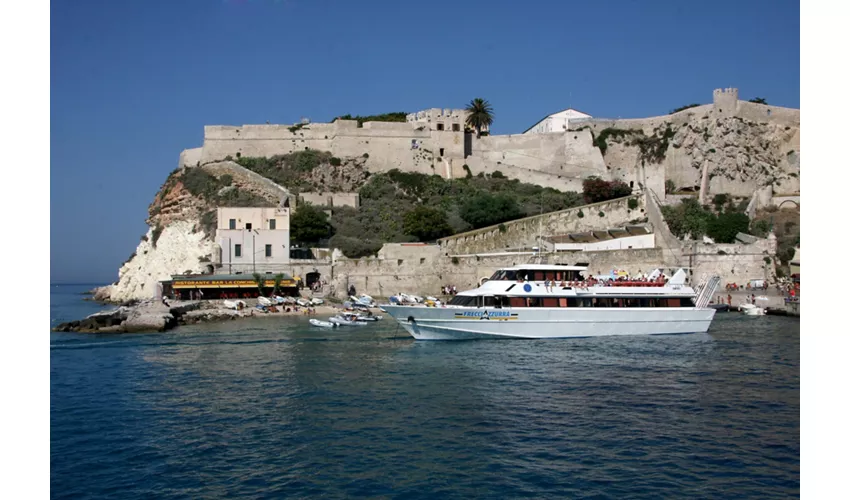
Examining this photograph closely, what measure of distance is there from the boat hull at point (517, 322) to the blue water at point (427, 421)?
1303 mm

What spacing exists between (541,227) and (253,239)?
52.5 feet

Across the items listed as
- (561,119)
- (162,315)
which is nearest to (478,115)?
(561,119)

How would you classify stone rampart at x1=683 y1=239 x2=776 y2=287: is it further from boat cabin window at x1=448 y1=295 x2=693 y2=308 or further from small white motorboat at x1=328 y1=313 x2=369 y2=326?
small white motorboat at x1=328 y1=313 x2=369 y2=326

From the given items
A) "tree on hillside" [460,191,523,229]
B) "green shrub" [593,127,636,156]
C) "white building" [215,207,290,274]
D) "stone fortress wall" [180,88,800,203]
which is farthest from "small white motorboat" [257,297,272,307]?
"green shrub" [593,127,636,156]

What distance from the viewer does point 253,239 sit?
126 feet

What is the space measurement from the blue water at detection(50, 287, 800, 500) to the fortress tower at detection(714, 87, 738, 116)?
29.9 m

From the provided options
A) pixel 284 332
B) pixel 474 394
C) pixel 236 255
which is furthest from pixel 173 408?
pixel 236 255

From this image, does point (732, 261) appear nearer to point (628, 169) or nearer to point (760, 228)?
point (760, 228)

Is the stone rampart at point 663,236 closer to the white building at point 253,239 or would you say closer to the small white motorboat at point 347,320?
the small white motorboat at point 347,320

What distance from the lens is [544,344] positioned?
23.6 meters

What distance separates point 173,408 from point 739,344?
17499mm

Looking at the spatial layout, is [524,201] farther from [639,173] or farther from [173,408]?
[173,408]

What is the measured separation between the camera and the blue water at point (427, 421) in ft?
35.8

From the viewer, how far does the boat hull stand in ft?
79.4
